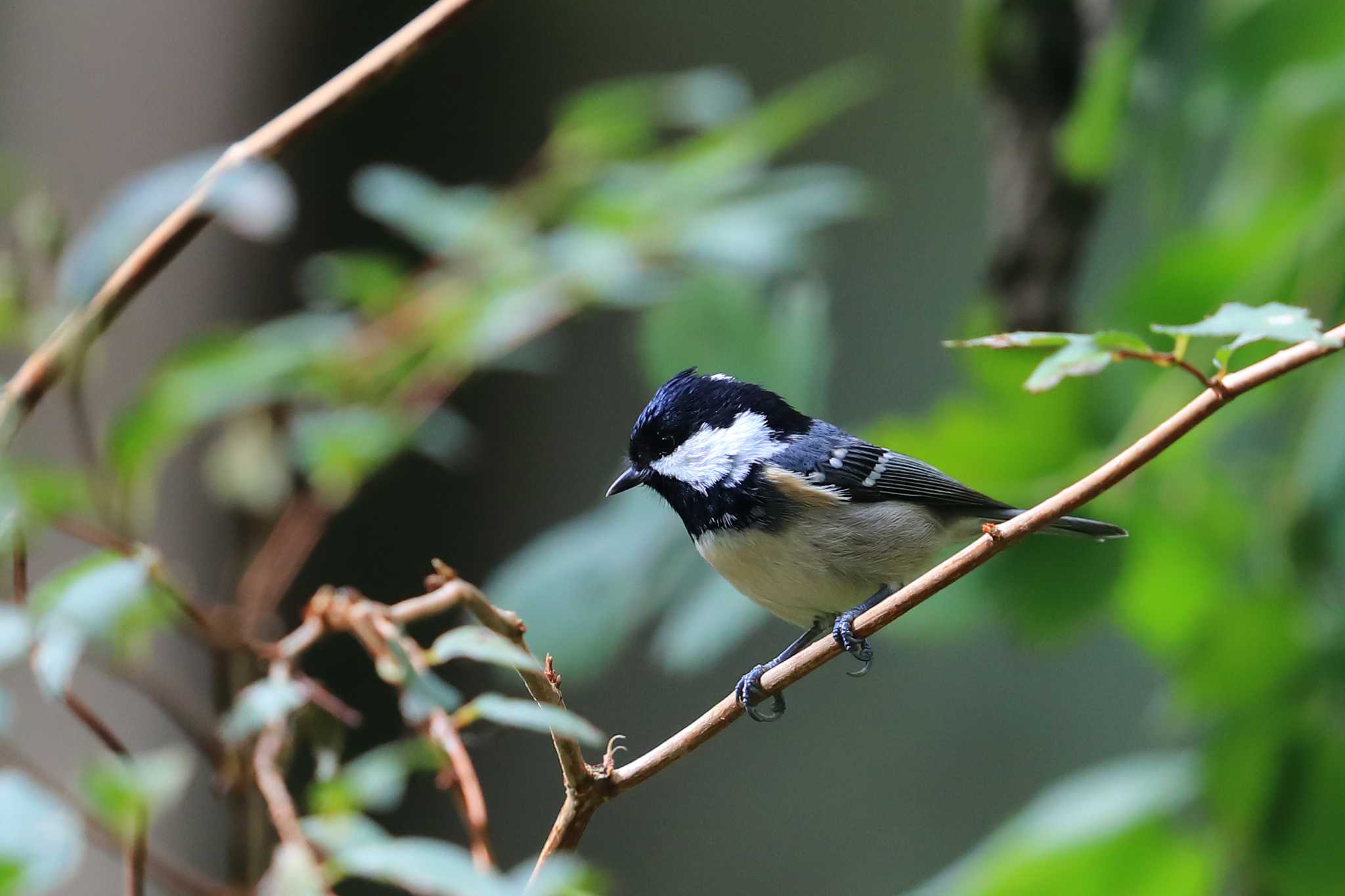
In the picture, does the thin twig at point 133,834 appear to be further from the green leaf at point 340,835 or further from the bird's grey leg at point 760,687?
the bird's grey leg at point 760,687

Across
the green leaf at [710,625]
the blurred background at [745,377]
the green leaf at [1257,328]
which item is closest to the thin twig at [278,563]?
the blurred background at [745,377]

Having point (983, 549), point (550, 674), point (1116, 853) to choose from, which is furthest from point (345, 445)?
point (1116, 853)

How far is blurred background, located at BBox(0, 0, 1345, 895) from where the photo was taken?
1.11m

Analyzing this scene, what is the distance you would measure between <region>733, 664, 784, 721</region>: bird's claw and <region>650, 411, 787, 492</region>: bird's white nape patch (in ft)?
0.74

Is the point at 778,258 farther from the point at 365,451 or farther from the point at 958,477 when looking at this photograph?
the point at 365,451

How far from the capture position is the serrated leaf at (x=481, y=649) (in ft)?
1.53

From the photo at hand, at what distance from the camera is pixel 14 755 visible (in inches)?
30.4

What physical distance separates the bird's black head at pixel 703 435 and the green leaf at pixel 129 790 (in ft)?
0.99

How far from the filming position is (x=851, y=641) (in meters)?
0.50

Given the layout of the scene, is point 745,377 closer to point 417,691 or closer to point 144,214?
point 417,691

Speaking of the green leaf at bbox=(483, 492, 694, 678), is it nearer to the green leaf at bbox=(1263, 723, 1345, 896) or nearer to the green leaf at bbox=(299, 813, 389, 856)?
the green leaf at bbox=(299, 813, 389, 856)

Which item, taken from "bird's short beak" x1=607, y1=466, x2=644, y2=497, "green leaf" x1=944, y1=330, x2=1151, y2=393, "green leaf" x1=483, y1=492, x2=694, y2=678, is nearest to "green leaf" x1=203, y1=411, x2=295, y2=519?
"green leaf" x1=483, y1=492, x2=694, y2=678

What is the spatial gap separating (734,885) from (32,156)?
1925mm

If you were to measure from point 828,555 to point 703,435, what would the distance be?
0.40ft
